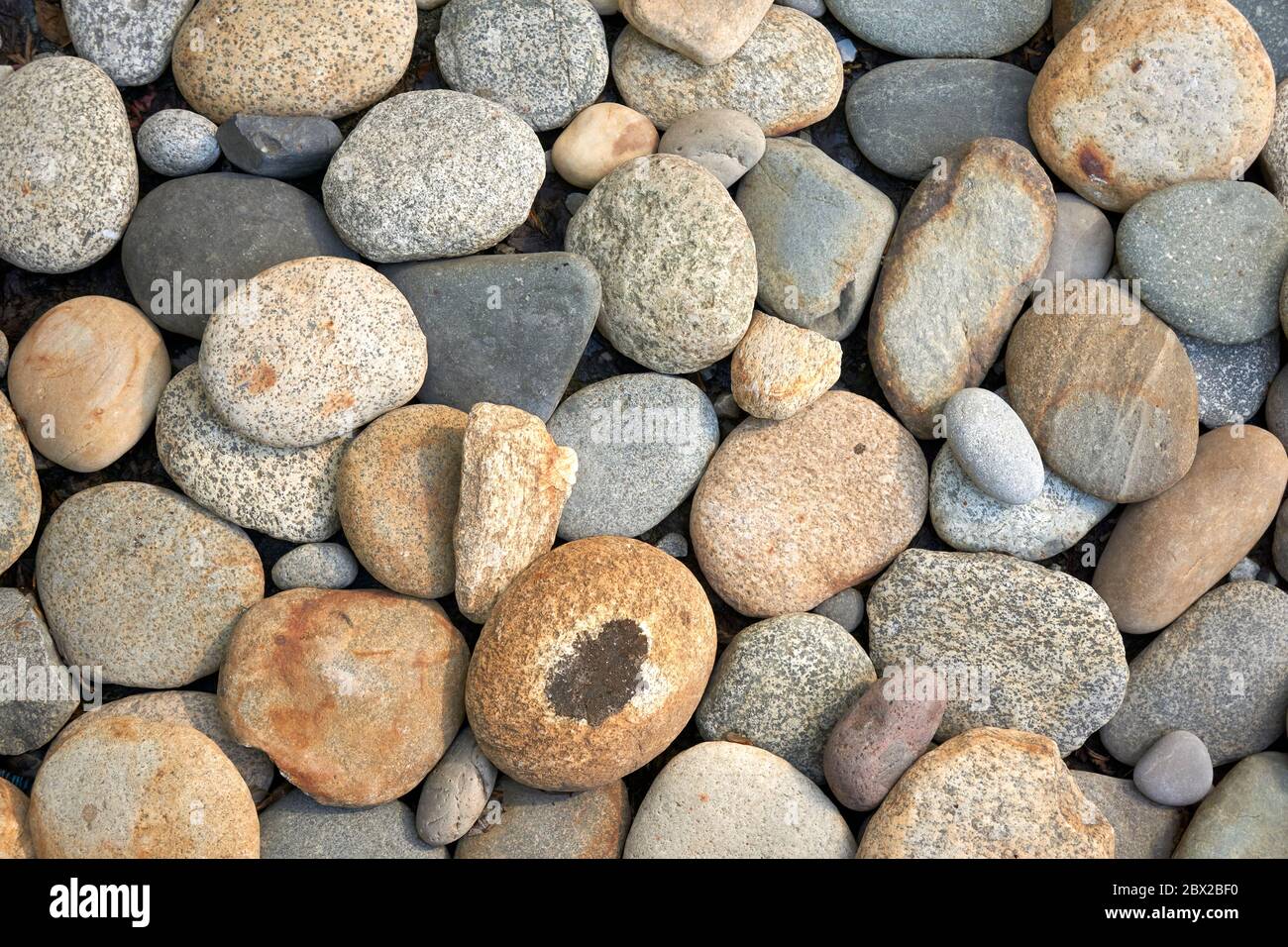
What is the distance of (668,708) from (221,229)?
2.39m

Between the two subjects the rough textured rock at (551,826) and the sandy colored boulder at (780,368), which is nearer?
the rough textured rock at (551,826)

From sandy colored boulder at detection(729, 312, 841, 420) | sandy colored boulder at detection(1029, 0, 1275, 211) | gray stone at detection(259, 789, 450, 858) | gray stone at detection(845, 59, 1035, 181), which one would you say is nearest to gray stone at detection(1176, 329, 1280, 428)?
sandy colored boulder at detection(1029, 0, 1275, 211)

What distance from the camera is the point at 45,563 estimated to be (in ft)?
13.4

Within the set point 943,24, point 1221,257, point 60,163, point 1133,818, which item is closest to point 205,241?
point 60,163

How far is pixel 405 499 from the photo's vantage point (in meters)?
3.91

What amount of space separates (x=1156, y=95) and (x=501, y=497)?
284cm

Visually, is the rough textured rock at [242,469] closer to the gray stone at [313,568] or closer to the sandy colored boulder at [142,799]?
the gray stone at [313,568]

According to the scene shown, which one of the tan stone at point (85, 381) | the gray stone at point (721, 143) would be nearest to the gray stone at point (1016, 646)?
the gray stone at point (721, 143)

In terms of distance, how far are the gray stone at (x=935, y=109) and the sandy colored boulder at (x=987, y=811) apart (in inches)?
89.6

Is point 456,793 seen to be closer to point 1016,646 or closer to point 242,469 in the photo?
point 242,469

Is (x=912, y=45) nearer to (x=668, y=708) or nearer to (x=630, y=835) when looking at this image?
(x=668, y=708)

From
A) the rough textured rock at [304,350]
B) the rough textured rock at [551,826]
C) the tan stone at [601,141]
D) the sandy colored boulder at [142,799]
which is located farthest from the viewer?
the tan stone at [601,141]

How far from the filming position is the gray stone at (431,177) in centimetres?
400
